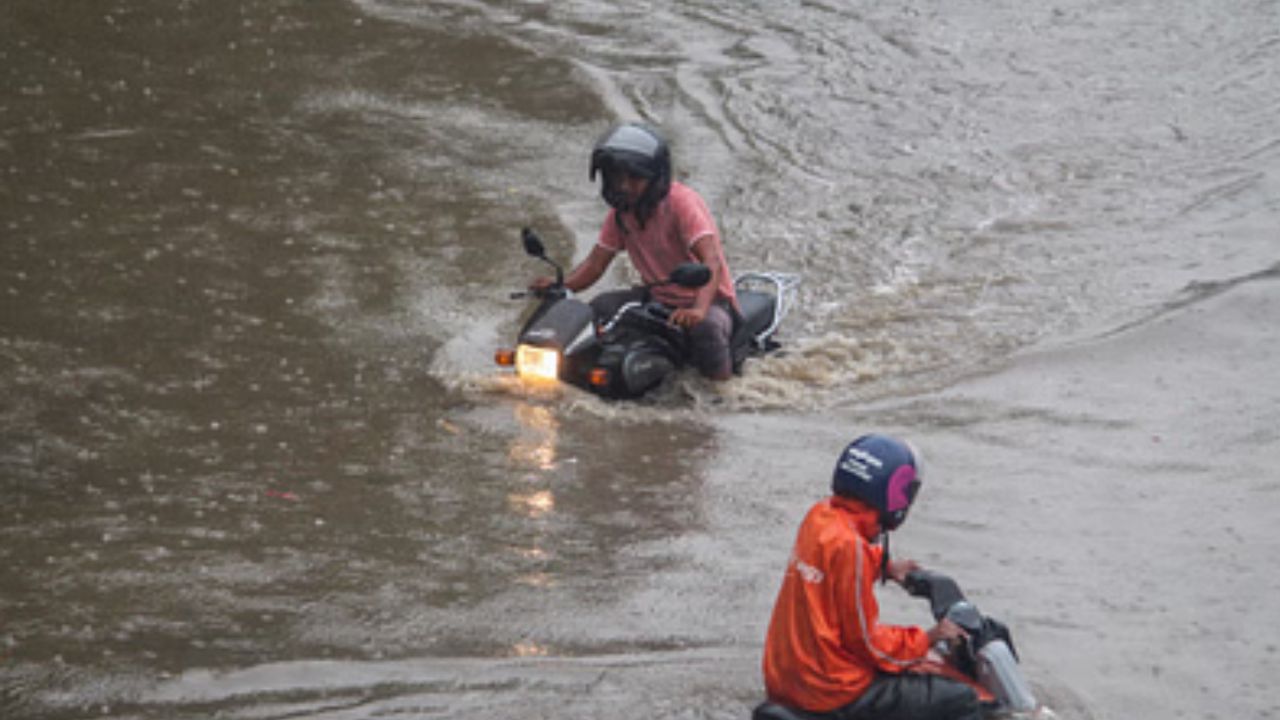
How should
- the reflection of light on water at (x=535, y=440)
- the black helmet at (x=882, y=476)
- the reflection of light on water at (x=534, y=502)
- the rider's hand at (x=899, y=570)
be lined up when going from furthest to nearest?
the reflection of light on water at (x=535, y=440) < the reflection of light on water at (x=534, y=502) < the rider's hand at (x=899, y=570) < the black helmet at (x=882, y=476)

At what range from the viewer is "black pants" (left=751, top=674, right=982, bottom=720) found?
6855mm

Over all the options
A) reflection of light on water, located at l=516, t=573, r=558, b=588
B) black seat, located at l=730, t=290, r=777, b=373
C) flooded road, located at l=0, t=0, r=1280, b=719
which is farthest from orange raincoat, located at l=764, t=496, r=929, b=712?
black seat, located at l=730, t=290, r=777, b=373

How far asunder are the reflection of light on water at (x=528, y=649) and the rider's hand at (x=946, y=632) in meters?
1.93

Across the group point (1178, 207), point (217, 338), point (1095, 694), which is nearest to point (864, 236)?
point (1178, 207)

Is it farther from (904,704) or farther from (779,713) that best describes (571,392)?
(904,704)

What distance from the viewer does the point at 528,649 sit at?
8.12 meters

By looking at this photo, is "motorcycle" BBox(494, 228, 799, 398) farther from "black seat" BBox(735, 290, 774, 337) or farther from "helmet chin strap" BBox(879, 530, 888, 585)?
"helmet chin strap" BBox(879, 530, 888, 585)

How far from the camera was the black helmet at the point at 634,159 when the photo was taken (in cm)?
1172

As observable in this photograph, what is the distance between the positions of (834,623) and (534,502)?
358cm

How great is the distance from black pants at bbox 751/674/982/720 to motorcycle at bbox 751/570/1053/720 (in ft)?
0.08

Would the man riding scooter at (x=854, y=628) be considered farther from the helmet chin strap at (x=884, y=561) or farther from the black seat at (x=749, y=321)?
the black seat at (x=749, y=321)

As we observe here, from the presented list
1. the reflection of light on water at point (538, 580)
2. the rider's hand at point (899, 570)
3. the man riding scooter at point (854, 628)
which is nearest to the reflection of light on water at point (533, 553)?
the reflection of light on water at point (538, 580)

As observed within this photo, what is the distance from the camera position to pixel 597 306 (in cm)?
1238

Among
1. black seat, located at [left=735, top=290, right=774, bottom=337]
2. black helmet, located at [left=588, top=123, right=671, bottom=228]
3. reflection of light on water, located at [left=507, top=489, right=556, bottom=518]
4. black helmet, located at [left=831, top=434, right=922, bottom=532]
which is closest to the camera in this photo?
black helmet, located at [left=831, top=434, right=922, bottom=532]
